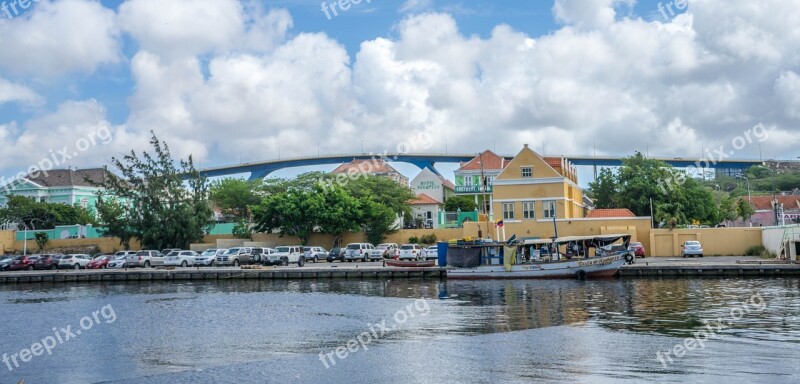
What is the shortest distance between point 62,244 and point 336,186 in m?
31.6

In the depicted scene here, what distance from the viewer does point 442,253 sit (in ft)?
170

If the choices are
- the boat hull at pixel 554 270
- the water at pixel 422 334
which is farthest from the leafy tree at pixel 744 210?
the water at pixel 422 334

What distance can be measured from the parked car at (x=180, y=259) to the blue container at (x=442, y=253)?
73.8 feet

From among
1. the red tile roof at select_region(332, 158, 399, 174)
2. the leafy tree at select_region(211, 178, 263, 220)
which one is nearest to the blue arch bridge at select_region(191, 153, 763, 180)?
the red tile roof at select_region(332, 158, 399, 174)

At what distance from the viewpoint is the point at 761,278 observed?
4600cm

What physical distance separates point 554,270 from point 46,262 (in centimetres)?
4410

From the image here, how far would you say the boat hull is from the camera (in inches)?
1893

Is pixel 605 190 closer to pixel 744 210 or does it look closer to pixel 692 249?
pixel 744 210

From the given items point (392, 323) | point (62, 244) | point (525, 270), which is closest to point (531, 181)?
point (525, 270)

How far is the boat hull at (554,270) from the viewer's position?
4809cm

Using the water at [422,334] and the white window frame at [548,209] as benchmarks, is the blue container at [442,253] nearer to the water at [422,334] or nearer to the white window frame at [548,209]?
the water at [422,334]

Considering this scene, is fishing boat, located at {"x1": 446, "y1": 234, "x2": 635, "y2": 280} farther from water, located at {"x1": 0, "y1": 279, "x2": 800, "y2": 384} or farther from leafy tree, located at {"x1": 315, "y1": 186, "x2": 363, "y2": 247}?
leafy tree, located at {"x1": 315, "y1": 186, "x2": 363, "y2": 247}

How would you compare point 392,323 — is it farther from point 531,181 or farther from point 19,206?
point 19,206

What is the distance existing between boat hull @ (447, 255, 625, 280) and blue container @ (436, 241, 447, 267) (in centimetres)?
238
